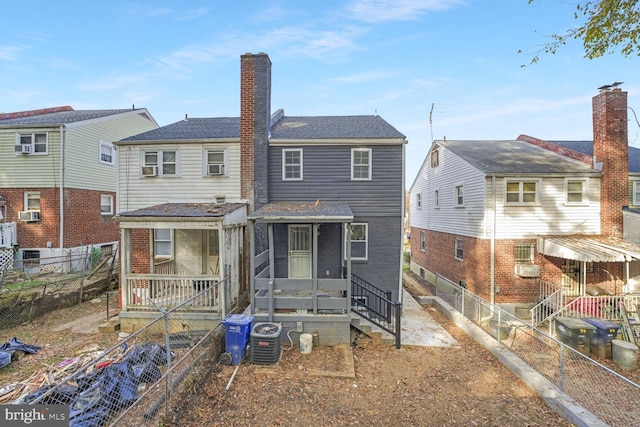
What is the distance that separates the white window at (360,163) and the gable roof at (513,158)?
5.45 meters

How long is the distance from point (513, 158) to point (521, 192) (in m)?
2.67

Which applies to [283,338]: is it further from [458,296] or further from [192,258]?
[458,296]

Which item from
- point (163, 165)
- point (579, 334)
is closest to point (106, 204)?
point (163, 165)

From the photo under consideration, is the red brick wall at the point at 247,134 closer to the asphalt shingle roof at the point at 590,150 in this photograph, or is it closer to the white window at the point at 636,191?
the asphalt shingle roof at the point at 590,150

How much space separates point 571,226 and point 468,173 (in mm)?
4769

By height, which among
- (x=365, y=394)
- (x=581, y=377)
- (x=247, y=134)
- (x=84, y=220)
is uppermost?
(x=247, y=134)

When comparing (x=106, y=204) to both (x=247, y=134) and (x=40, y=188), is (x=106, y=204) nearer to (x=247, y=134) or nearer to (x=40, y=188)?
(x=40, y=188)

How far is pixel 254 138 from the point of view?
38.5 ft

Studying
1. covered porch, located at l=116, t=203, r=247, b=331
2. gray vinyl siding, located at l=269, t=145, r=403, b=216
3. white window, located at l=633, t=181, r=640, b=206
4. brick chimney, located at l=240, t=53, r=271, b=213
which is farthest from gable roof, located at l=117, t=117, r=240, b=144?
white window, located at l=633, t=181, r=640, b=206

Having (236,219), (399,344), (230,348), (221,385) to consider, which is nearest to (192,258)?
(236,219)

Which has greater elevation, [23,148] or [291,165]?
[23,148]

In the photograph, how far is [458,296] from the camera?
13.0 metres

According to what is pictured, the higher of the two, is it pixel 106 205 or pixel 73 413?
pixel 106 205

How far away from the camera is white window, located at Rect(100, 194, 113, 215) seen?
58.3ft
